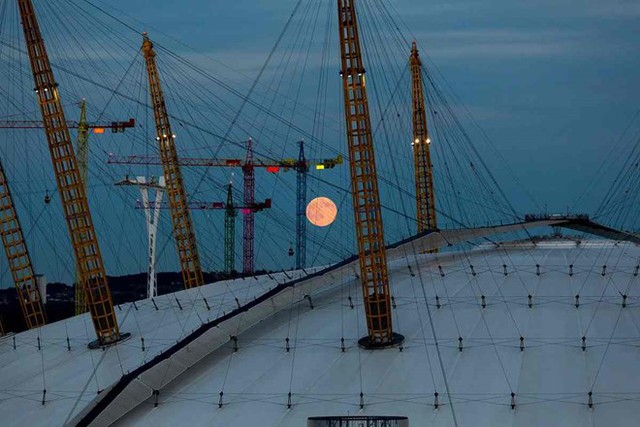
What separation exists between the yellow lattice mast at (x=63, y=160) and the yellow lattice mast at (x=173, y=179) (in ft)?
67.2

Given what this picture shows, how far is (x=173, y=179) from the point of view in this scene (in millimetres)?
79188

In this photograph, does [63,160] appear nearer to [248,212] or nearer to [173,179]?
[173,179]

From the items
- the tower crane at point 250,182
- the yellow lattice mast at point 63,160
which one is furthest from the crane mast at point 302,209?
the yellow lattice mast at point 63,160

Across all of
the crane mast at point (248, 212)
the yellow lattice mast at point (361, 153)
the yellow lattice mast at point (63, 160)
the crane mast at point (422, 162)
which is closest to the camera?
the yellow lattice mast at point (361, 153)

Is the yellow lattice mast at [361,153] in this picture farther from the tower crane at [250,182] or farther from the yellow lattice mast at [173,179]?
the tower crane at [250,182]

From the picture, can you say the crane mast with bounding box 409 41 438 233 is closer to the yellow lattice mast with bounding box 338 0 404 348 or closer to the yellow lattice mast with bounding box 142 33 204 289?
the yellow lattice mast with bounding box 142 33 204 289

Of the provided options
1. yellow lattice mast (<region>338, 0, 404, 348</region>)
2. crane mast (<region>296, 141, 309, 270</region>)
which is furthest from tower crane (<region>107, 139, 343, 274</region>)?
yellow lattice mast (<region>338, 0, 404, 348</region>)

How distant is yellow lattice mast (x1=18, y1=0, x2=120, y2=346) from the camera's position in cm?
5578

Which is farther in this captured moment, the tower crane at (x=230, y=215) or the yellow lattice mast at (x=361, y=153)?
the tower crane at (x=230, y=215)

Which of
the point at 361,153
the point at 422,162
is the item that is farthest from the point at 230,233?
the point at 361,153

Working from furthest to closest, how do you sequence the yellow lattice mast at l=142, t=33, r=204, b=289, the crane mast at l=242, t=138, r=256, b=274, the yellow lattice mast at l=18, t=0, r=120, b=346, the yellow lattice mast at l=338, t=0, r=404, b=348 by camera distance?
the crane mast at l=242, t=138, r=256, b=274, the yellow lattice mast at l=142, t=33, r=204, b=289, the yellow lattice mast at l=18, t=0, r=120, b=346, the yellow lattice mast at l=338, t=0, r=404, b=348

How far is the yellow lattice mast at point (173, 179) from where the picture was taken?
252 feet

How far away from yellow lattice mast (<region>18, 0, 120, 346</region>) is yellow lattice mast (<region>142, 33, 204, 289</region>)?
67.2 ft

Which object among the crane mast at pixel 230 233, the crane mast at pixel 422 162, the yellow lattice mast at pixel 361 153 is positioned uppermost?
the crane mast at pixel 230 233
